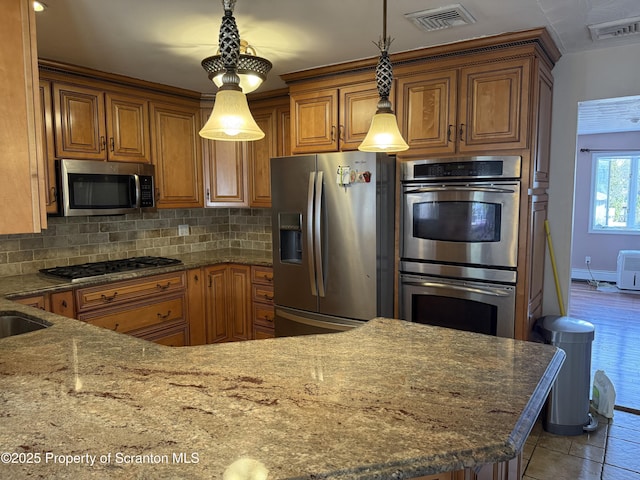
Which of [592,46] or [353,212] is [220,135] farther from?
[592,46]

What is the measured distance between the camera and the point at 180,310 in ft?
11.8

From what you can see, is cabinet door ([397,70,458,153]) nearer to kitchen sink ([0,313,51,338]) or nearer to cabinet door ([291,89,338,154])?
cabinet door ([291,89,338,154])

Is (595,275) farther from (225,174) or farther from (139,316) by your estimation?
(139,316)

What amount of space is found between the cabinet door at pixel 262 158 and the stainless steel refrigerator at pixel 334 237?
0.68 metres

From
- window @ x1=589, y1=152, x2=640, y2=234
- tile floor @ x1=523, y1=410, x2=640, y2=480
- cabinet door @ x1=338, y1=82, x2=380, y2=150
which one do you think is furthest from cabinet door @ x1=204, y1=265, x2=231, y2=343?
window @ x1=589, y1=152, x2=640, y2=234

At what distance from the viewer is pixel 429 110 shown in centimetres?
282

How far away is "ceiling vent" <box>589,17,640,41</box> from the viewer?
2342mm

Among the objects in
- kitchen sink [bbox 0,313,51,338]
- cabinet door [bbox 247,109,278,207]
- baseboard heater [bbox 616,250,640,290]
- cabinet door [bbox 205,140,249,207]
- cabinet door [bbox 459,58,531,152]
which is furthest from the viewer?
baseboard heater [bbox 616,250,640,290]

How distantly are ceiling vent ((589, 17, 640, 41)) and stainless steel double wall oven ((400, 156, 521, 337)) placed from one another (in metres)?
0.83

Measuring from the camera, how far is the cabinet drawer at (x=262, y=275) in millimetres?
3781

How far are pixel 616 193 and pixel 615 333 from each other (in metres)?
3.43

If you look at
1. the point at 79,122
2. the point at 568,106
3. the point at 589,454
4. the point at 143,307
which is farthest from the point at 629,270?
the point at 79,122

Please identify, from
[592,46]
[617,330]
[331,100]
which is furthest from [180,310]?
[617,330]

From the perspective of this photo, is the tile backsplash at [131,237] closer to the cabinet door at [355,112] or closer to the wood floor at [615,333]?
the cabinet door at [355,112]
